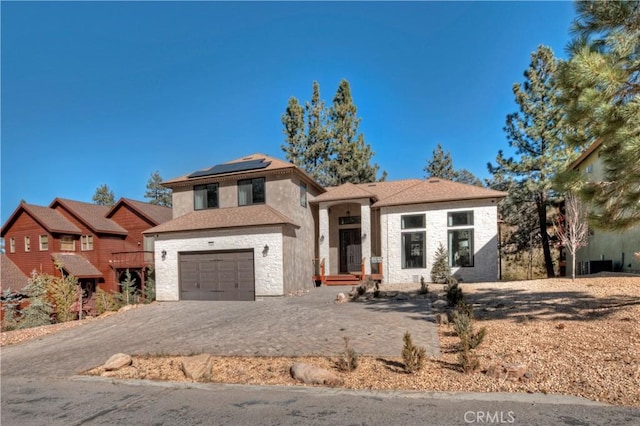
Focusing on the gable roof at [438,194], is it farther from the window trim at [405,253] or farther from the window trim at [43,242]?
the window trim at [43,242]

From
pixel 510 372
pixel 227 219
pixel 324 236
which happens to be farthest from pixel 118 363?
pixel 324 236

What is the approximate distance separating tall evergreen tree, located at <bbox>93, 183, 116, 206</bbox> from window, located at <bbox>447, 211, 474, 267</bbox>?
5304 centimetres

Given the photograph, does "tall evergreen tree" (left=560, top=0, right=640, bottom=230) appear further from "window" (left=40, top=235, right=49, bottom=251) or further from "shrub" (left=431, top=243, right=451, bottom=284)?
"window" (left=40, top=235, right=49, bottom=251)

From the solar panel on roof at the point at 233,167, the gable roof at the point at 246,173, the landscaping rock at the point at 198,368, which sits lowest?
the landscaping rock at the point at 198,368

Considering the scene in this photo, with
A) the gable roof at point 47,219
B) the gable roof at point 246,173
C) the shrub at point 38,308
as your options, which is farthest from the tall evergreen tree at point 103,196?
the gable roof at point 246,173

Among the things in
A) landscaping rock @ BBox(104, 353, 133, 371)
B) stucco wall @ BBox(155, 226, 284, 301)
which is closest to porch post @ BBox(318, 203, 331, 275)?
stucco wall @ BBox(155, 226, 284, 301)

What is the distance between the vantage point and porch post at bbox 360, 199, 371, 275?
17.6 metres

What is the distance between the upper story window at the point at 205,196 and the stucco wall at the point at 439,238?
28.8 ft

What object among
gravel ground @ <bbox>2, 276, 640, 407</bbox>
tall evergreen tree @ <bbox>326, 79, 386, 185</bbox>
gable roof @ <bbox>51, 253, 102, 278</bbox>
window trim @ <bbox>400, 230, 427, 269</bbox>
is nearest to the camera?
gravel ground @ <bbox>2, 276, 640, 407</bbox>

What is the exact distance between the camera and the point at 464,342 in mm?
5500

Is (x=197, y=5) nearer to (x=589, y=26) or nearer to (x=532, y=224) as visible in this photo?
(x=589, y=26)

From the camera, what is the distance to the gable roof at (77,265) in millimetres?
22141

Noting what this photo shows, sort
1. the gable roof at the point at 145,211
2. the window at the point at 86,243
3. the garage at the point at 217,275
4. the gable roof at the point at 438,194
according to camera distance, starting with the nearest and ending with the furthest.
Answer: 1. the garage at the point at 217,275
2. the gable roof at the point at 438,194
3. the window at the point at 86,243
4. the gable roof at the point at 145,211

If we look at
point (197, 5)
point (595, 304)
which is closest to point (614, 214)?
point (595, 304)
